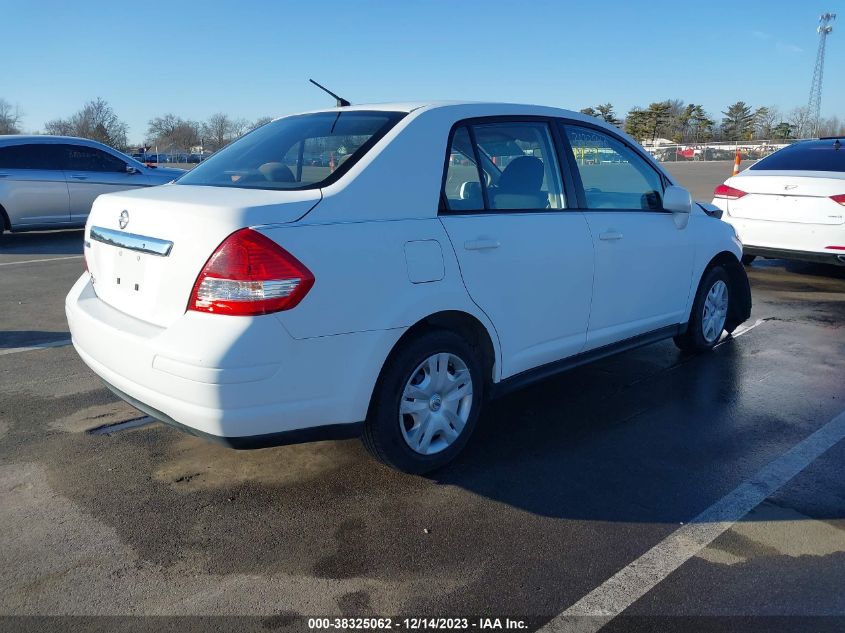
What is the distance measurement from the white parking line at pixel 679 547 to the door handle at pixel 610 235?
1475 mm

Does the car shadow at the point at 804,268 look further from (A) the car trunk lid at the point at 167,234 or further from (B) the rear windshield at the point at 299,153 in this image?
(A) the car trunk lid at the point at 167,234

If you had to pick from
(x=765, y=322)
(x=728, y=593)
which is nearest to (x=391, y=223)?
(x=728, y=593)

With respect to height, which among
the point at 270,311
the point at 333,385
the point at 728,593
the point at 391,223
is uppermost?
the point at 391,223

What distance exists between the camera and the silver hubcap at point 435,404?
3.39m

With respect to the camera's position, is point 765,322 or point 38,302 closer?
point 765,322

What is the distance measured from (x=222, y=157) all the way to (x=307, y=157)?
0.70m

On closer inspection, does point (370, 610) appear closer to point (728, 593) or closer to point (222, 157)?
point (728, 593)

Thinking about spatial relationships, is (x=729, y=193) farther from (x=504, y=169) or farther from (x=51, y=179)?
(x=51, y=179)

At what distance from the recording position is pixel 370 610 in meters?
2.58

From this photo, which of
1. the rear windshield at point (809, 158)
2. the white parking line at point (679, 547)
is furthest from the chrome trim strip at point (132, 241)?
the rear windshield at point (809, 158)

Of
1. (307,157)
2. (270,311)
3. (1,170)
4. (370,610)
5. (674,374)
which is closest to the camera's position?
(370,610)

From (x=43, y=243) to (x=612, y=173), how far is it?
10.4 m

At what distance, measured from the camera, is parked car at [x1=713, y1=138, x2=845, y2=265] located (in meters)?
7.58

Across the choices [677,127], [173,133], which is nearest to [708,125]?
[677,127]
